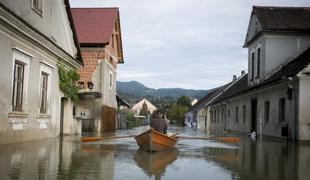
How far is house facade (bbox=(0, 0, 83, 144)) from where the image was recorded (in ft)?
53.8

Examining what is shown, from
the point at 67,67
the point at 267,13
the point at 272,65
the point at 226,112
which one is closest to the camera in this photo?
the point at 67,67

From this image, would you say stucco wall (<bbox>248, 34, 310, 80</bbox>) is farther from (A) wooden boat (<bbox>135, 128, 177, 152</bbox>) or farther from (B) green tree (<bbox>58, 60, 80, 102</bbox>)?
(A) wooden boat (<bbox>135, 128, 177, 152</bbox>)

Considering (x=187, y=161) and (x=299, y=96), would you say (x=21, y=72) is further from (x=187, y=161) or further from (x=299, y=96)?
(x=299, y=96)

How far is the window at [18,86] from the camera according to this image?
1786 centimetres

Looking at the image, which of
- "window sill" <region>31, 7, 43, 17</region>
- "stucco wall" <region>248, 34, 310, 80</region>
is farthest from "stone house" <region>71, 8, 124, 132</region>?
"window sill" <region>31, 7, 43, 17</region>

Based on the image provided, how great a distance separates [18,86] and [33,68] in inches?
58.8

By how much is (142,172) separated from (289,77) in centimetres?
1473

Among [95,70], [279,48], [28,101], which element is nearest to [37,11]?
[28,101]

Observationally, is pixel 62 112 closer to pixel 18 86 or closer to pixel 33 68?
pixel 33 68

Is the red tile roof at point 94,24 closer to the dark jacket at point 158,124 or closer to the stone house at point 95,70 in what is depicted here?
the stone house at point 95,70

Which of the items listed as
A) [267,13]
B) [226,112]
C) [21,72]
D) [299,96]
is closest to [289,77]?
[299,96]

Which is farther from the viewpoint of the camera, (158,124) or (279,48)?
(279,48)

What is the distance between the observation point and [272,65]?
30.9 meters

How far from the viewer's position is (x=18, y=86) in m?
18.2
